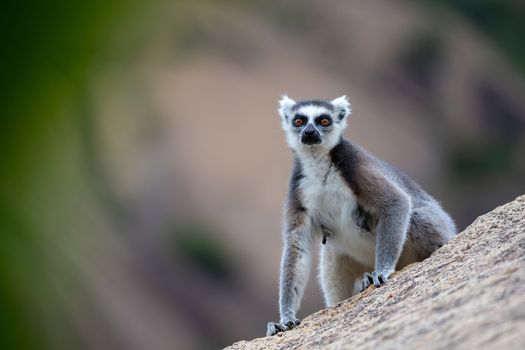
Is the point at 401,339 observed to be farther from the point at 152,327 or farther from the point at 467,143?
the point at 467,143

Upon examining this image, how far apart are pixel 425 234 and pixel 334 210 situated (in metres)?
0.69

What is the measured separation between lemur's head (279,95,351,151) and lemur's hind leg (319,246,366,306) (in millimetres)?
768

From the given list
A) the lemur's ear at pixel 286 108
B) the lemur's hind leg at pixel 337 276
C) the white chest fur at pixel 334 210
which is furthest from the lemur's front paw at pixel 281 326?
the lemur's ear at pixel 286 108

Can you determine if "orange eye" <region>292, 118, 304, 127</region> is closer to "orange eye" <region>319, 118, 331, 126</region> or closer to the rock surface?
"orange eye" <region>319, 118, 331, 126</region>

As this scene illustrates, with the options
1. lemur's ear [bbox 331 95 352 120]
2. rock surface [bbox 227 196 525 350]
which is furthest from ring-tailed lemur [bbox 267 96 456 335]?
rock surface [bbox 227 196 525 350]

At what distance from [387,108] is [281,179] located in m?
3.63

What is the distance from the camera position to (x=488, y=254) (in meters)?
4.01

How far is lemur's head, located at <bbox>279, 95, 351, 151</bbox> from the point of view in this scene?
6.01 meters

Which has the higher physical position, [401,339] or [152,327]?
[152,327]

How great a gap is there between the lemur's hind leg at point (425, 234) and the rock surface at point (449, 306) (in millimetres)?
759

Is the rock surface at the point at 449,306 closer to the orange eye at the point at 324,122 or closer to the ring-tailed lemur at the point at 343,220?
the ring-tailed lemur at the point at 343,220

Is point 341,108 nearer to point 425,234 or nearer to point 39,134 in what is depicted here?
point 425,234

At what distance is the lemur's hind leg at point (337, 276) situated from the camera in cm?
605

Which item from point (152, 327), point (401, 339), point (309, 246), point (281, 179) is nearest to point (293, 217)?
point (309, 246)
